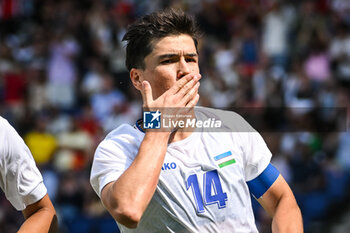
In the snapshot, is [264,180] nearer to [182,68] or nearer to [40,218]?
[182,68]

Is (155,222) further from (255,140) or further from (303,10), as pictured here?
(303,10)

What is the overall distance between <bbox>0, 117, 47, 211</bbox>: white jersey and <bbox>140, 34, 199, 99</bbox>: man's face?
81 centimetres

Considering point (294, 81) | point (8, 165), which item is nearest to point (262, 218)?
point (294, 81)

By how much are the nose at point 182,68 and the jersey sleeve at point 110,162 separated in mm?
488

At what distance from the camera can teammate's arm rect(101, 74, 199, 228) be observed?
3.15m

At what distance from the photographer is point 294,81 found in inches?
405

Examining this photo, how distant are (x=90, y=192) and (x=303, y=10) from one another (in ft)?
16.6

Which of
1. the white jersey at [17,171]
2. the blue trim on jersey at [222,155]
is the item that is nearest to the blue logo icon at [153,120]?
the blue trim on jersey at [222,155]

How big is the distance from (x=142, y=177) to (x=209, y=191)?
0.44 metres

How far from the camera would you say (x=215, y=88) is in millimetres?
10812

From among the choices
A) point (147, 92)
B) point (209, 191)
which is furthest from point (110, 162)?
point (209, 191)

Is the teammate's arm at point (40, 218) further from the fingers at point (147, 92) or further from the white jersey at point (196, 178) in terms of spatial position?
the fingers at point (147, 92)

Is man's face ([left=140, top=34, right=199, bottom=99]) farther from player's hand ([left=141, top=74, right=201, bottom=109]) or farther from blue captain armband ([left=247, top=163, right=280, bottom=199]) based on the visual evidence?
blue captain armband ([left=247, top=163, right=280, bottom=199])

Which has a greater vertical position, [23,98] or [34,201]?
[34,201]
